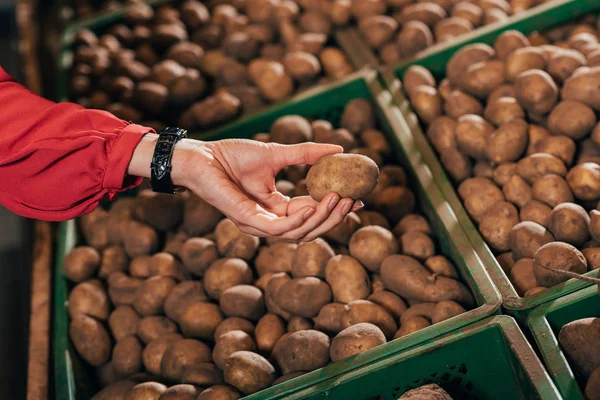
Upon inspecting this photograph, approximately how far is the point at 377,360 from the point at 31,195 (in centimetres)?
122

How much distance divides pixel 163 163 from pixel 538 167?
1.41 metres

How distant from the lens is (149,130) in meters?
2.14

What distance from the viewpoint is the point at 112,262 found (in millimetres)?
2846

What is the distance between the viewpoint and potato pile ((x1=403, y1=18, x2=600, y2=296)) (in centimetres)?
215

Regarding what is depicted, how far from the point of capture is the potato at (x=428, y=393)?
1.80m

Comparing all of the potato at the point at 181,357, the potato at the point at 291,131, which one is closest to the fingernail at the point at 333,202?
the potato at the point at 181,357

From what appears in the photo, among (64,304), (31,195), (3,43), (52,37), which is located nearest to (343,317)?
(31,195)

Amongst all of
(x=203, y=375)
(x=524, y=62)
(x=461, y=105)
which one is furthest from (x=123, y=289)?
(x=524, y=62)

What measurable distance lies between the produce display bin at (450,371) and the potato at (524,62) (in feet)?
4.33

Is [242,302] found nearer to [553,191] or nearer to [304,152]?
[304,152]

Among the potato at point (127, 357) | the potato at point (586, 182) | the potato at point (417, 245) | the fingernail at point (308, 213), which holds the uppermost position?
the potato at point (586, 182)

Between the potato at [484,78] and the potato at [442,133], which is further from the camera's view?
the potato at [484,78]

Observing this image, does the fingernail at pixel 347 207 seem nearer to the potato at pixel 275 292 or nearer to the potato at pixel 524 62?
the potato at pixel 275 292

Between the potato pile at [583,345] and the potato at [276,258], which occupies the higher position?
the potato pile at [583,345]
